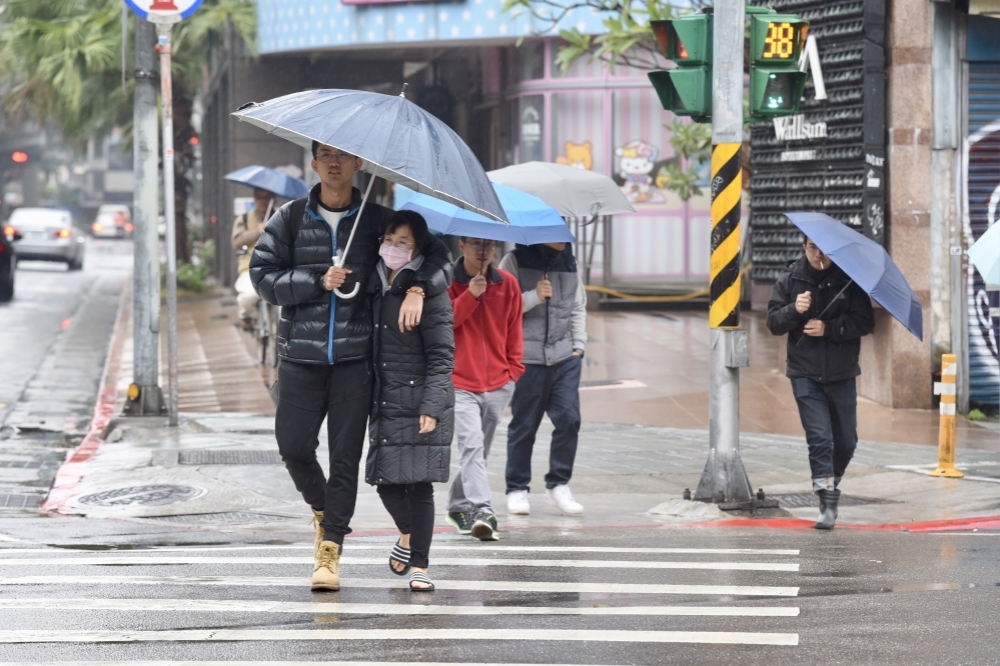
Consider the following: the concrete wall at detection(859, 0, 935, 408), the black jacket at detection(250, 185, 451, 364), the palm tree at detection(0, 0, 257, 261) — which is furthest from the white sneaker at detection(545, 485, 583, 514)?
the palm tree at detection(0, 0, 257, 261)

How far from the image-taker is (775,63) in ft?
31.0

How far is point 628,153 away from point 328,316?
60.1ft

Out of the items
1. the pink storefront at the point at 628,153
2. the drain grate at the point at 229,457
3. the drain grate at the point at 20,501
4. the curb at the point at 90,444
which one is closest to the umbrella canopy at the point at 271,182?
the curb at the point at 90,444

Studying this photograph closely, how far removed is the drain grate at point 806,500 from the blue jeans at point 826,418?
2.38 feet

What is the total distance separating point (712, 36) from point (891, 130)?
15.1ft

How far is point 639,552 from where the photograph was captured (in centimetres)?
770

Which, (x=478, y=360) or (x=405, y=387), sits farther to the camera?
(x=478, y=360)

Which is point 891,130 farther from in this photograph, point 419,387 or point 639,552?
point 419,387

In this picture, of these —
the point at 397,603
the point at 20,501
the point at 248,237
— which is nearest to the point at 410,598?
the point at 397,603

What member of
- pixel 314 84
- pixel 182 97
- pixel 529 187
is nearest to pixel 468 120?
pixel 314 84

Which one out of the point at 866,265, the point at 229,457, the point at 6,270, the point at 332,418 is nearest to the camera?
the point at 332,418

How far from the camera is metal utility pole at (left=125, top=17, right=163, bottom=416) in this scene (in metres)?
13.0

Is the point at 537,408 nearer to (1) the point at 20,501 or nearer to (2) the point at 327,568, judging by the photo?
(2) the point at 327,568

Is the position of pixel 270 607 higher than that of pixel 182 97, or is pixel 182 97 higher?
pixel 182 97
